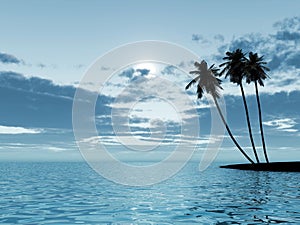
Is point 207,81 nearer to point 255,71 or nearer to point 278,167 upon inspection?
point 255,71

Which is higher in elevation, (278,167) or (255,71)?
(255,71)

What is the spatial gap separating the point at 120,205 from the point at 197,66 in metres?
55.9

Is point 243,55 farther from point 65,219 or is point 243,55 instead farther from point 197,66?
point 65,219

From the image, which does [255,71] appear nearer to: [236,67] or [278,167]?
[236,67]

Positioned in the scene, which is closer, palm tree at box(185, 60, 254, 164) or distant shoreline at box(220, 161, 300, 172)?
distant shoreline at box(220, 161, 300, 172)

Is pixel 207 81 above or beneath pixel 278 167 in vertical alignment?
above

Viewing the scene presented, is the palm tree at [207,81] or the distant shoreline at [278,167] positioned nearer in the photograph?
the distant shoreline at [278,167]

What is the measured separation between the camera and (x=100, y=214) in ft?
59.9

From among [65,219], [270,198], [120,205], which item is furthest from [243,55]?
[65,219]

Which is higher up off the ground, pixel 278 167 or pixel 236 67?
pixel 236 67

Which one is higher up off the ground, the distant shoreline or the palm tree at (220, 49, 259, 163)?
the palm tree at (220, 49, 259, 163)

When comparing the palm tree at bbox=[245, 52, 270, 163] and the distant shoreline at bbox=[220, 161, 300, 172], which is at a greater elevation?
the palm tree at bbox=[245, 52, 270, 163]

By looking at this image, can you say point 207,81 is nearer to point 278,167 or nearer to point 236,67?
point 236,67

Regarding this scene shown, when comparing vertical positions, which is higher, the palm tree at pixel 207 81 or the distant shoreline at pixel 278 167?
the palm tree at pixel 207 81
